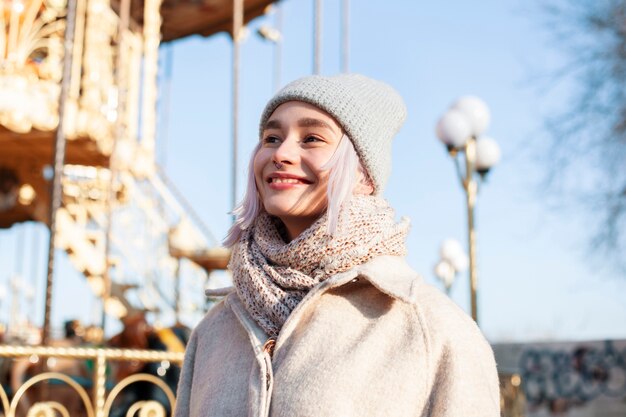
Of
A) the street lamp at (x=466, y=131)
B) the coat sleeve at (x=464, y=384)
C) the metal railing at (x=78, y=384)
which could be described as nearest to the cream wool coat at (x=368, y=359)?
the coat sleeve at (x=464, y=384)

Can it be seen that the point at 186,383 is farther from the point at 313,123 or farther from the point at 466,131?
the point at 466,131

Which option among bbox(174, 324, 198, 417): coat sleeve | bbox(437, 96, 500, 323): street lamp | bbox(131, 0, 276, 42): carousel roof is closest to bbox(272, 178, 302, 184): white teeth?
bbox(174, 324, 198, 417): coat sleeve

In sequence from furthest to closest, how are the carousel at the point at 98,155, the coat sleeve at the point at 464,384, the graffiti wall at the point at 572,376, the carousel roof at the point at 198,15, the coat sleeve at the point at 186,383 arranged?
the graffiti wall at the point at 572,376 → the carousel roof at the point at 198,15 → the carousel at the point at 98,155 → the coat sleeve at the point at 186,383 → the coat sleeve at the point at 464,384

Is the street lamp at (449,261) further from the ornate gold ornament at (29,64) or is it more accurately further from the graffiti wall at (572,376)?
the ornate gold ornament at (29,64)

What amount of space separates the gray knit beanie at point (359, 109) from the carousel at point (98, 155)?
4033mm

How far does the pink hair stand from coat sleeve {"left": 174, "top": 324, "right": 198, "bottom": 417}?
0.36 metres

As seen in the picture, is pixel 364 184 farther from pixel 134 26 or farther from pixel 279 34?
pixel 134 26

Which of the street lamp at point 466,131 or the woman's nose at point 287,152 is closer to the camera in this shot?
the woman's nose at point 287,152

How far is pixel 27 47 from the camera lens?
9.45 metres

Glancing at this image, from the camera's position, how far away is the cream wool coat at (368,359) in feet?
5.11

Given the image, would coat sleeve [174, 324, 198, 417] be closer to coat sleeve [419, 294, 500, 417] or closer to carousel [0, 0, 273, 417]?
coat sleeve [419, 294, 500, 417]

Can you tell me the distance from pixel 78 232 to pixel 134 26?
415 centimetres

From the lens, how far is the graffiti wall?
16750 millimetres

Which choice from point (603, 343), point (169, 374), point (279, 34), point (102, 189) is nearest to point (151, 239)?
point (102, 189)
